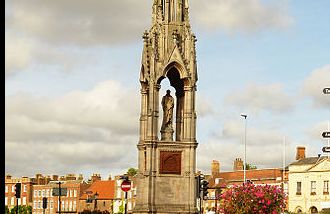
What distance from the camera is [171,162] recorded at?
28.8 metres

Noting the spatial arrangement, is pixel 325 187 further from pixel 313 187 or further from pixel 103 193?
pixel 103 193

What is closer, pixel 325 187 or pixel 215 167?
pixel 325 187

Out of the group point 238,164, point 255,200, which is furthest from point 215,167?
point 255,200

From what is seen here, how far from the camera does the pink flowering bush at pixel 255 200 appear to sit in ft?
156

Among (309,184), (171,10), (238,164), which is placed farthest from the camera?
(238,164)

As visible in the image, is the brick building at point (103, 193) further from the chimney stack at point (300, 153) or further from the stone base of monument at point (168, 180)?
the stone base of monument at point (168, 180)

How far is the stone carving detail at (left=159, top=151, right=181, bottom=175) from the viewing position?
28.7 metres

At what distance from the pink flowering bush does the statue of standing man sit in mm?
19317

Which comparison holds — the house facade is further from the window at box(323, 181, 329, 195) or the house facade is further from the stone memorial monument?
the stone memorial monument

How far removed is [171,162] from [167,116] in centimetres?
193

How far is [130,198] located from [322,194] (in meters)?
52.9

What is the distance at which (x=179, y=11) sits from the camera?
29.7m

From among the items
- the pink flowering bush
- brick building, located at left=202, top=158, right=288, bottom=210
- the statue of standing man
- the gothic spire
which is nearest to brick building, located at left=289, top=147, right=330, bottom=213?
brick building, located at left=202, top=158, right=288, bottom=210
